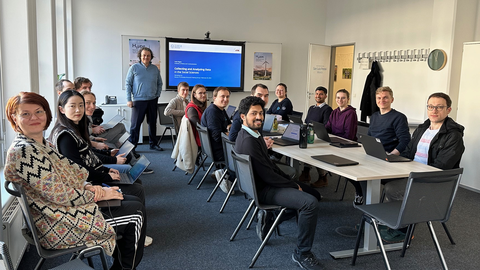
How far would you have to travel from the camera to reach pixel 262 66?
8812 millimetres

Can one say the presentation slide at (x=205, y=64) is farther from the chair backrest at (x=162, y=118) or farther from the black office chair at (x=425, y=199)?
→ the black office chair at (x=425, y=199)

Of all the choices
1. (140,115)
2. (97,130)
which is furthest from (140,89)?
(97,130)

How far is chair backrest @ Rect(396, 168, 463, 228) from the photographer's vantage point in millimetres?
2381

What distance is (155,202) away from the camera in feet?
13.9

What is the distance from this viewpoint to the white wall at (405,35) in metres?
5.85

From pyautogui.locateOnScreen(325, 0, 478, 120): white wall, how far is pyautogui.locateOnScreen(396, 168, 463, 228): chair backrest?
395 centimetres

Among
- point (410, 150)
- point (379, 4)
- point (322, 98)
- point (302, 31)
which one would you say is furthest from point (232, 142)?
point (302, 31)

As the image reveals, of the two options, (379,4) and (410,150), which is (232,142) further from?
(379,4)

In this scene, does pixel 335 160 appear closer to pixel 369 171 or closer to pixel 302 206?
pixel 369 171

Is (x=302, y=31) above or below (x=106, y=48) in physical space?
above

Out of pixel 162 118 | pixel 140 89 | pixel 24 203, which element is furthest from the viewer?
pixel 162 118

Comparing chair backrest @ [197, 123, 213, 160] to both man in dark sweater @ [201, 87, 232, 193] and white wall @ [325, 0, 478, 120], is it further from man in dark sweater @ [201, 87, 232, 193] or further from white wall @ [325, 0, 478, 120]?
white wall @ [325, 0, 478, 120]

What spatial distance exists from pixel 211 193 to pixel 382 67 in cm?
477

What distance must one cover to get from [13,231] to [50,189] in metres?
0.80
